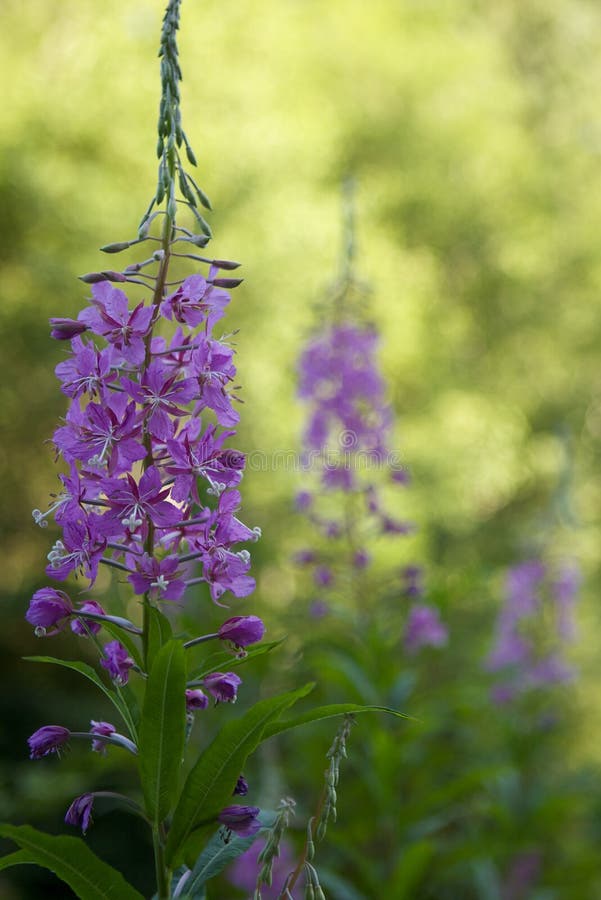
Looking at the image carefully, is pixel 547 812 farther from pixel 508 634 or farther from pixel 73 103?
pixel 73 103

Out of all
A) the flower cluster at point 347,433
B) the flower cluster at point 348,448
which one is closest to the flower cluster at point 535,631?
the flower cluster at point 348,448

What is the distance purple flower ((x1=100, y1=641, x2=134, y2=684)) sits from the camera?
122cm

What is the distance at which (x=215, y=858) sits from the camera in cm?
124

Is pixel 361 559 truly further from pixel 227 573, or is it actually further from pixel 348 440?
pixel 227 573

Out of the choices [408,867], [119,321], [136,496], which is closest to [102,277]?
[119,321]

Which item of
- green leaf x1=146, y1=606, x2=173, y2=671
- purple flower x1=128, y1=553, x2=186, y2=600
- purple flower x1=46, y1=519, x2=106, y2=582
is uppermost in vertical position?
purple flower x1=46, y1=519, x2=106, y2=582

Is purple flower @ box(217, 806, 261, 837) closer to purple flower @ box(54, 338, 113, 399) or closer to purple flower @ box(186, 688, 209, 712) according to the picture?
→ purple flower @ box(186, 688, 209, 712)

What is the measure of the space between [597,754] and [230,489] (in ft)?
27.3

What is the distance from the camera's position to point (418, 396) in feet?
32.3

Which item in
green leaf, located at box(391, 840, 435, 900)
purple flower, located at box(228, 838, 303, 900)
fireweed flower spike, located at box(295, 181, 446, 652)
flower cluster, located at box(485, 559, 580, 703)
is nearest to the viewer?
green leaf, located at box(391, 840, 435, 900)

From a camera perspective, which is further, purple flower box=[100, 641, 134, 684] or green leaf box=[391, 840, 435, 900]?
green leaf box=[391, 840, 435, 900]

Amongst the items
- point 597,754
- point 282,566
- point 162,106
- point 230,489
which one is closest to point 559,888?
point 230,489

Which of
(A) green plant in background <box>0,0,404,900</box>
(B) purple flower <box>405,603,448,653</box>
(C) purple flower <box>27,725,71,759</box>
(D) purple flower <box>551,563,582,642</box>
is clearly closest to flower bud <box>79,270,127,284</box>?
(A) green plant in background <box>0,0,404,900</box>

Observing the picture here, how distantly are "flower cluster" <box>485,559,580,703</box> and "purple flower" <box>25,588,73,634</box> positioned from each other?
3564 mm
